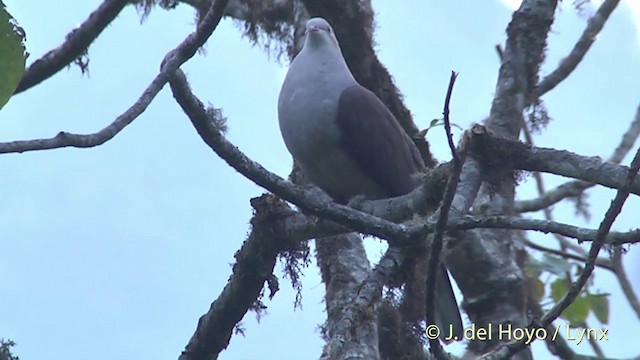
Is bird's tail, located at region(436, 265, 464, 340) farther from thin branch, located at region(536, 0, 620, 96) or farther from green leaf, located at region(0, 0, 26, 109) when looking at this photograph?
green leaf, located at region(0, 0, 26, 109)

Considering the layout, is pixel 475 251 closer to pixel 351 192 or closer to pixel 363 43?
pixel 351 192

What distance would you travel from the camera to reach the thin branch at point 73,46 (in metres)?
5.04

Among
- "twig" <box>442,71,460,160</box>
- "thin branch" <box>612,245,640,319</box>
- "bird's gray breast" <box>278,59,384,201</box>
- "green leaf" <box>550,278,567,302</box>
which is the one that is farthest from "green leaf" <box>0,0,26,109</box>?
"green leaf" <box>550,278,567,302</box>

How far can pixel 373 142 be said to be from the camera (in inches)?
182

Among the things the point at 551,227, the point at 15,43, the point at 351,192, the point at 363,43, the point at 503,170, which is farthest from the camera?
the point at 363,43

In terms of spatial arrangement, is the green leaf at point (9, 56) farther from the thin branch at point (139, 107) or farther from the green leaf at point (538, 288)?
the green leaf at point (538, 288)

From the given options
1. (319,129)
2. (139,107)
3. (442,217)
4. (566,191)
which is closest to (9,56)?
(442,217)

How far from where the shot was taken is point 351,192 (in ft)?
15.9

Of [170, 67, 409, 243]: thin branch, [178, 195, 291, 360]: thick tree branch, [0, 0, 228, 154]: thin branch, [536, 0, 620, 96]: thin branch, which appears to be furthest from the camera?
[536, 0, 620, 96]: thin branch

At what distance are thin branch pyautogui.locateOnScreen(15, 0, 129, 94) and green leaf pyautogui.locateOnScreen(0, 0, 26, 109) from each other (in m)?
3.37

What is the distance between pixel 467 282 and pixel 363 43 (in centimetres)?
169

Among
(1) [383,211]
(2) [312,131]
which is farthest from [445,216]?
(2) [312,131]

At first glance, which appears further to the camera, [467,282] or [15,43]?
[467,282]

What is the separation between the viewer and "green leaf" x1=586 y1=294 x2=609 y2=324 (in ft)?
15.3
